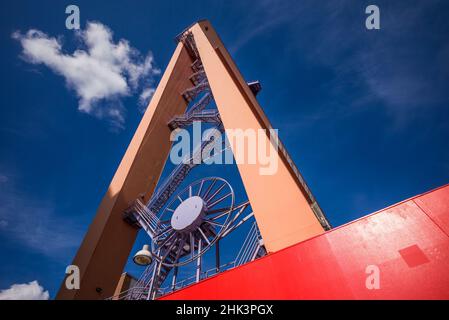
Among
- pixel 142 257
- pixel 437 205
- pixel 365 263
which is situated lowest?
pixel 365 263

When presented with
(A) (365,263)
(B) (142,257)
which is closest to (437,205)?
(A) (365,263)

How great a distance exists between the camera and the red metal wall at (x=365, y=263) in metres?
2.90

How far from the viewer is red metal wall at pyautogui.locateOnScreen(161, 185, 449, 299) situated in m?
2.90

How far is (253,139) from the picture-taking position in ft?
23.8

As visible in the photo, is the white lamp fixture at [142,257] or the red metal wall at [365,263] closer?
the red metal wall at [365,263]

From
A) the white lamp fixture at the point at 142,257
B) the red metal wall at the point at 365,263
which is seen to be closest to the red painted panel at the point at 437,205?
the red metal wall at the point at 365,263

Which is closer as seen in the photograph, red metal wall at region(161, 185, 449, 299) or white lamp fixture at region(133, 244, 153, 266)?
red metal wall at region(161, 185, 449, 299)

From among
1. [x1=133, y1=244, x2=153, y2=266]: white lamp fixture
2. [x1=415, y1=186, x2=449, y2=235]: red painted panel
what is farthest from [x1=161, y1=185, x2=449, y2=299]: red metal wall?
[x1=133, y1=244, x2=153, y2=266]: white lamp fixture

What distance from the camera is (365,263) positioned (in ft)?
10.6

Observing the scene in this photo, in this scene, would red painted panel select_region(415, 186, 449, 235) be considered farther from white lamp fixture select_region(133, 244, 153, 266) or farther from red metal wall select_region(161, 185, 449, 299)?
white lamp fixture select_region(133, 244, 153, 266)

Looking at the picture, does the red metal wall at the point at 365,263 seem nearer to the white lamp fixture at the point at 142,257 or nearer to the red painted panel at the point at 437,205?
the red painted panel at the point at 437,205

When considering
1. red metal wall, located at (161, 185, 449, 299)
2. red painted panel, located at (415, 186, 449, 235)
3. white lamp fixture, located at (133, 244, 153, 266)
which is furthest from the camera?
white lamp fixture, located at (133, 244, 153, 266)

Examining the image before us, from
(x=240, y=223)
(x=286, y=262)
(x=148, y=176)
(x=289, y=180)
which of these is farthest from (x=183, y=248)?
(x=286, y=262)

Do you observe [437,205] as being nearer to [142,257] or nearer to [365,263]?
[365,263]
